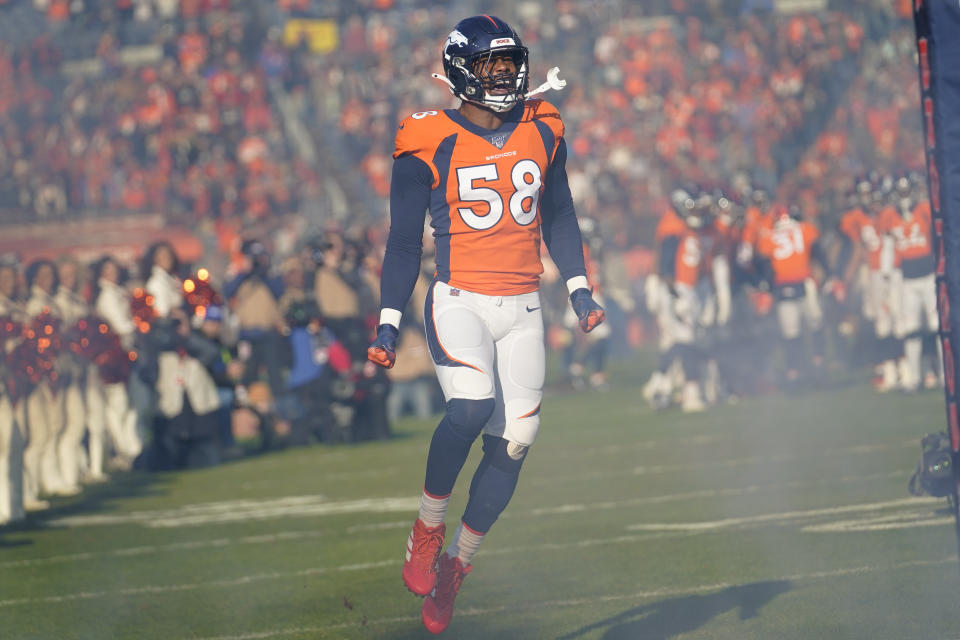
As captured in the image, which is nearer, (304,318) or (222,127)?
(304,318)

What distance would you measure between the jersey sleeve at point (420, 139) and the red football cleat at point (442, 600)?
1516 mm

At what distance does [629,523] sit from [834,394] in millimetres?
7878

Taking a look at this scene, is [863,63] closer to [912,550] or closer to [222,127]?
[222,127]

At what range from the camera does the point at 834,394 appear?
1639 cm

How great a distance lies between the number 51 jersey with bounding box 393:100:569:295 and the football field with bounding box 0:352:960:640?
4.92 feet

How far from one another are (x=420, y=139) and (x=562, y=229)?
77 cm

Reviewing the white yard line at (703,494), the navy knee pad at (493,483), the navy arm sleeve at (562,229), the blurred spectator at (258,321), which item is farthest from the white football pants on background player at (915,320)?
the navy knee pad at (493,483)

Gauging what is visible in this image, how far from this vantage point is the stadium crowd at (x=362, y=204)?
13711mm

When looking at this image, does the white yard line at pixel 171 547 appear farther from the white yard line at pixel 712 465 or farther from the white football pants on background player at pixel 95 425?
the white football pants on background player at pixel 95 425

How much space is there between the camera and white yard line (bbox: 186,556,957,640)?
6.61m

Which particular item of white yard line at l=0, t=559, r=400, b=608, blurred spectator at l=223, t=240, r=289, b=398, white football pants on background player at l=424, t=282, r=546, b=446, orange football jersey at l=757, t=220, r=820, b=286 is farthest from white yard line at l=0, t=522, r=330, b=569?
orange football jersey at l=757, t=220, r=820, b=286

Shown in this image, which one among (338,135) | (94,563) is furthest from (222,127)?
(94,563)

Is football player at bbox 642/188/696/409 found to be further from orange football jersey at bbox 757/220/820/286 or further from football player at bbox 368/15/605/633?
football player at bbox 368/15/605/633

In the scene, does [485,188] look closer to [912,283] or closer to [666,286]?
[666,286]
